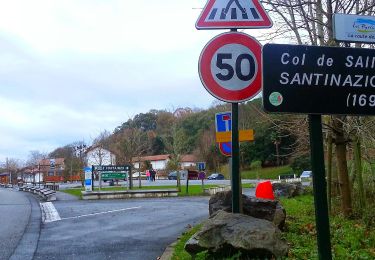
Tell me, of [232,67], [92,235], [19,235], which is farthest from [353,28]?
[19,235]

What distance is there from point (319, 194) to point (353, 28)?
3.94 feet

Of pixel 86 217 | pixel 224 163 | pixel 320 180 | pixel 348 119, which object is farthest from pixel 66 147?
pixel 320 180

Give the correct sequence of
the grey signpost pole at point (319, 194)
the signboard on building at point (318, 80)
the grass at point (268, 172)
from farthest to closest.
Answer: the grass at point (268, 172) < the grey signpost pole at point (319, 194) < the signboard on building at point (318, 80)

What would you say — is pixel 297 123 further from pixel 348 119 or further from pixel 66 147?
pixel 66 147

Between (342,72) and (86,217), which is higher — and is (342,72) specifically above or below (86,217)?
above

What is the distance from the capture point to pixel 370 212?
9102 mm

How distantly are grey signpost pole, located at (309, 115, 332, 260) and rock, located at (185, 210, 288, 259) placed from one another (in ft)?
7.72

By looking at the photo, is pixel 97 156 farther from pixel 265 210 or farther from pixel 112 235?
pixel 265 210

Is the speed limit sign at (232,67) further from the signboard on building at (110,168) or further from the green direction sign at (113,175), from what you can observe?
the green direction sign at (113,175)

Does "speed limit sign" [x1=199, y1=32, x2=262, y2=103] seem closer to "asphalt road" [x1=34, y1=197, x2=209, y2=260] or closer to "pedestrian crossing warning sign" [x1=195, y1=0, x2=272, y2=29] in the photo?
"pedestrian crossing warning sign" [x1=195, y1=0, x2=272, y2=29]

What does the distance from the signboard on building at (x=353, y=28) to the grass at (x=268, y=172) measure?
60522 mm

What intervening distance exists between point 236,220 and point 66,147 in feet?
303

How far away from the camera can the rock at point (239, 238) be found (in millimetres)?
5695

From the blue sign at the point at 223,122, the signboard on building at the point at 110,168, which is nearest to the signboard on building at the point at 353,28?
the blue sign at the point at 223,122
